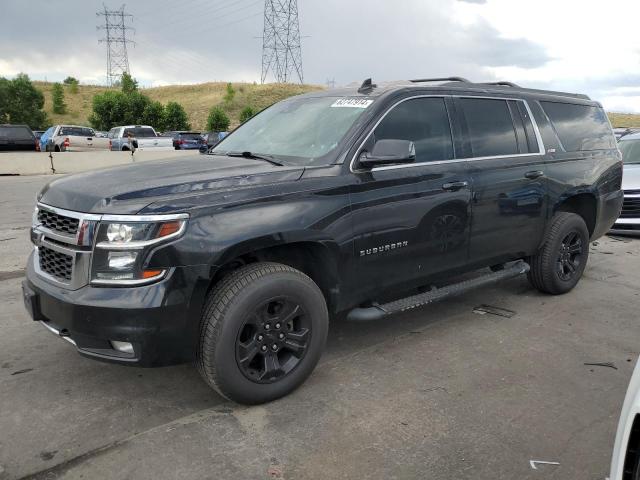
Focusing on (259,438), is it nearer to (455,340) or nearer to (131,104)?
(455,340)

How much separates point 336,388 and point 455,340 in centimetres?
127

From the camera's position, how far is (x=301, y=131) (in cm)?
405

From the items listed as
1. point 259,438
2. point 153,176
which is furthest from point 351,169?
point 259,438

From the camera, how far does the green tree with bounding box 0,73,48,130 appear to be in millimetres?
58562

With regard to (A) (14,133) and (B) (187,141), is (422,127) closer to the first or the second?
(A) (14,133)

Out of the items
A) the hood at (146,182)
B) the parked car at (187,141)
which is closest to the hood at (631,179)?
the hood at (146,182)

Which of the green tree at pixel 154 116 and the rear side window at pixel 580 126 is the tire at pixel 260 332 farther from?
the green tree at pixel 154 116

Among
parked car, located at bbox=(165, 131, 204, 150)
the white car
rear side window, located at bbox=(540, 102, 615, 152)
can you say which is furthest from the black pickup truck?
parked car, located at bbox=(165, 131, 204, 150)

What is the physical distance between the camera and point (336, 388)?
353 centimetres

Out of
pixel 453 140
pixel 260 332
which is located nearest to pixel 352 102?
pixel 453 140

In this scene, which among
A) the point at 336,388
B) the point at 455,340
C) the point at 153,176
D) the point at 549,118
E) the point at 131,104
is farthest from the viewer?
the point at 131,104

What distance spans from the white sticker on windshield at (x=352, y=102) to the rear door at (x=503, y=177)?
873 mm

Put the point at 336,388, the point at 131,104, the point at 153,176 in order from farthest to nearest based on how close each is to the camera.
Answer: the point at 131,104 → the point at 336,388 → the point at 153,176

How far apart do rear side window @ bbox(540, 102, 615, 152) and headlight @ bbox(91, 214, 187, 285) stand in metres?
3.93
